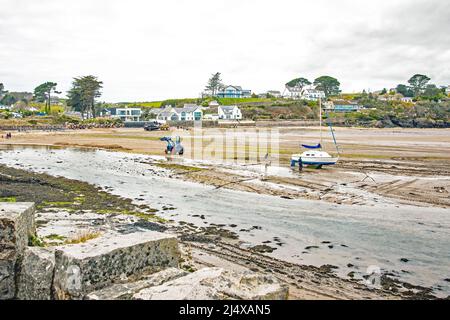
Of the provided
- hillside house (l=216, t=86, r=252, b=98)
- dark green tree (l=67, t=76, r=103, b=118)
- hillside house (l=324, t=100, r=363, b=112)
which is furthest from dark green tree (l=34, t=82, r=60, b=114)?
hillside house (l=324, t=100, r=363, b=112)

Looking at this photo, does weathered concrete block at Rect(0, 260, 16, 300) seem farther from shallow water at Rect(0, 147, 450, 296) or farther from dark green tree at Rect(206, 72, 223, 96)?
dark green tree at Rect(206, 72, 223, 96)

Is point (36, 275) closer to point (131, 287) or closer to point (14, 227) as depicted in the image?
point (14, 227)

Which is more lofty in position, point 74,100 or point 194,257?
point 74,100

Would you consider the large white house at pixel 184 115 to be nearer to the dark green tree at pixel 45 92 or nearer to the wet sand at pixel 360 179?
the dark green tree at pixel 45 92

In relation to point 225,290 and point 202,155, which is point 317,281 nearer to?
point 225,290

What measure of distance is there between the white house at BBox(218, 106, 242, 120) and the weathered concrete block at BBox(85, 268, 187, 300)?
11020 cm

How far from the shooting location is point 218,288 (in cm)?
434

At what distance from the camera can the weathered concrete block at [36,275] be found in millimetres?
5480

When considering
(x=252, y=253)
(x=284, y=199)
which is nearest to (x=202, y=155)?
(x=284, y=199)

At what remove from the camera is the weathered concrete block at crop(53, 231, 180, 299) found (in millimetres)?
4801

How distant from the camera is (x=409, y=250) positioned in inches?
471

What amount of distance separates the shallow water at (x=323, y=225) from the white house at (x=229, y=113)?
91.6 metres

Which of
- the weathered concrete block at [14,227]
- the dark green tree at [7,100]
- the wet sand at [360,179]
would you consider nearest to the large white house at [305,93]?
the dark green tree at [7,100]
